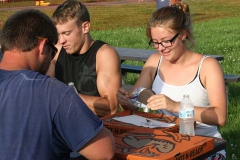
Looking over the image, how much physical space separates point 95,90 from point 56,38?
183 cm

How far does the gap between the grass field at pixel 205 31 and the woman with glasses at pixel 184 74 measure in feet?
2.14

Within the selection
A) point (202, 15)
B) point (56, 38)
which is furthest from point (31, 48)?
point (202, 15)

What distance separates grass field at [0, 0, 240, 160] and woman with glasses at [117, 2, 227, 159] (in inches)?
25.6

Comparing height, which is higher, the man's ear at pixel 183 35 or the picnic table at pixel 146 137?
the man's ear at pixel 183 35

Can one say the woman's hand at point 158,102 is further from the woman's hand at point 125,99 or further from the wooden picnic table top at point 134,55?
the wooden picnic table top at point 134,55

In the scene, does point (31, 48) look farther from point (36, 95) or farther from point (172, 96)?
point (172, 96)

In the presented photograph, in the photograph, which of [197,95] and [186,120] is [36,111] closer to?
[186,120]

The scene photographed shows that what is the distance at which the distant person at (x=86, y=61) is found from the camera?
14.2 feet

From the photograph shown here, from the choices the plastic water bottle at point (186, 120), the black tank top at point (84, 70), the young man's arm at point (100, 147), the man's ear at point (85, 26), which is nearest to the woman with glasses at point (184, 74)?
the plastic water bottle at point (186, 120)

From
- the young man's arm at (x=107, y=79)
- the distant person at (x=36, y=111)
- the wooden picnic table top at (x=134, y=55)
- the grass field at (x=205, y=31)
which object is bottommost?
the grass field at (x=205, y=31)

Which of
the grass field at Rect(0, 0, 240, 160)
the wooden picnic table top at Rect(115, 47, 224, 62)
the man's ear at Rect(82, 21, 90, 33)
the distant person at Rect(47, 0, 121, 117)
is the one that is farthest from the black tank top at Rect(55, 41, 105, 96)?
the wooden picnic table top at Rect(115, 47, 224, 62)

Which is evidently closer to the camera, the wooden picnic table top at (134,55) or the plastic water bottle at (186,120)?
the plastic water bottle at (186,120)

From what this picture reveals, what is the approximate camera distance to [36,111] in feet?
7.99

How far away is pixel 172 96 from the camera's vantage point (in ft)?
12.7
